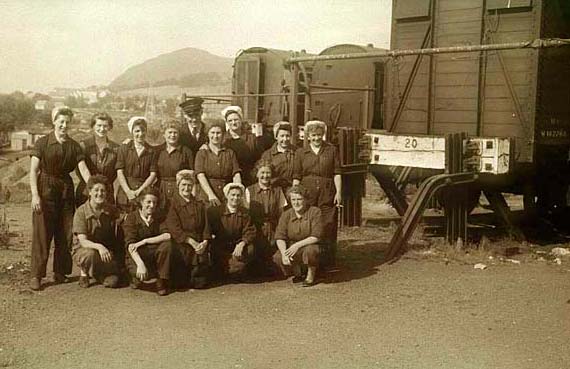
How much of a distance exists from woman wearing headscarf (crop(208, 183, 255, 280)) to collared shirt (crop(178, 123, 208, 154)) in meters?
1.04

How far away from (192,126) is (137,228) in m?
1.78

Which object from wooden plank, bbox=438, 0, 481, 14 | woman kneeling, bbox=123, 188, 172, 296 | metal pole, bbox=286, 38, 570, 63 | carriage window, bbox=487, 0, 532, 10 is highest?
wooden plank, bbox=438, 0, 481, 14

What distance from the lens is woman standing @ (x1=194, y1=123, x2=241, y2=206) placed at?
7.54 meters

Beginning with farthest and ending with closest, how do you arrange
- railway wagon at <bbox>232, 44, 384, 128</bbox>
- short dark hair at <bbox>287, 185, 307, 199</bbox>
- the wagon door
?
1. the wagon door
2. railway wagon at <bbox>232, 44, 384, 128</bbox>
3. short dark hair at <bbox>287, 185, 307, 199</bbox>

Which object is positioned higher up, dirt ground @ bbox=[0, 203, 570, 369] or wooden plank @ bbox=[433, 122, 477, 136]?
wooden plank @ bbox=[433, 122, 477, 136]

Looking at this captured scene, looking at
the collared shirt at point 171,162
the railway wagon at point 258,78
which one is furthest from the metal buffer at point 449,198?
the railway wagon at point 258,78

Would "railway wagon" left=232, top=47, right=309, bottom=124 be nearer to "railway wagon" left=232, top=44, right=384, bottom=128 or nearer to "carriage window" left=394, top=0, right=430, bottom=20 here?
"railway wagon" left=232, top=44, right=384, bottom=128

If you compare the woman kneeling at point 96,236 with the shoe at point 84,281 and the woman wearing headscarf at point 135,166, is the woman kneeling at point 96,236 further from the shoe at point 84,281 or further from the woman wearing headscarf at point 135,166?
the woman wearing headscarf at point 135,166

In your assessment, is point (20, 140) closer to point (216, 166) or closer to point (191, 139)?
Answer: point (191, 139)

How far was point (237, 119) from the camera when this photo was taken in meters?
8.02

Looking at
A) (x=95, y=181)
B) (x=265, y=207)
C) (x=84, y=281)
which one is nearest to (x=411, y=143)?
(x=265, y=207)

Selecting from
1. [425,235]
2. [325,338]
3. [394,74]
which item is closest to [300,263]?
[325,338]

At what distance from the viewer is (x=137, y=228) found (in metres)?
6.89

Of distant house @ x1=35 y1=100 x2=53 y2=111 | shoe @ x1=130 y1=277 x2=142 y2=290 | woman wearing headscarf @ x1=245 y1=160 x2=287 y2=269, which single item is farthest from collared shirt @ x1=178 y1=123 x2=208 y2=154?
distant house @ x1=35 y1=100 x2=53 y2=111
